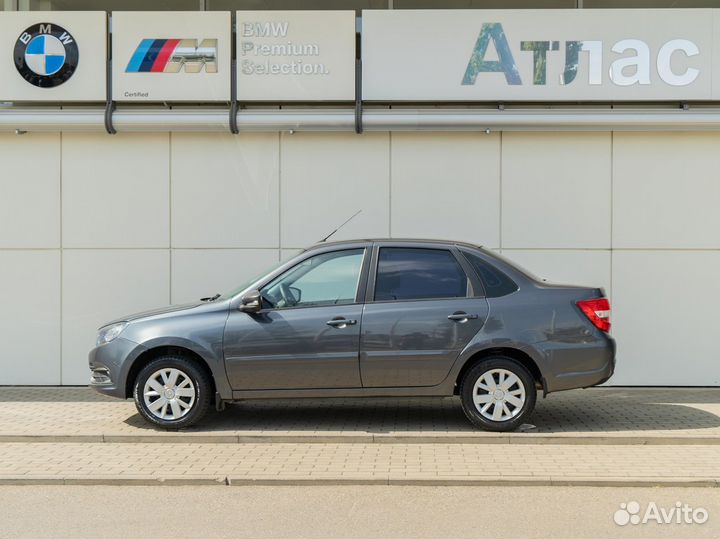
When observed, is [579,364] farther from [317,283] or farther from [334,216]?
[334,216]

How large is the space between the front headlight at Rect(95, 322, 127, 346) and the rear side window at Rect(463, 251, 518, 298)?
3.37m

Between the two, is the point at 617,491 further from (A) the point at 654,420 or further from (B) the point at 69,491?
(B) the point at 69,491

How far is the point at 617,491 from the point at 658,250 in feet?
17.0

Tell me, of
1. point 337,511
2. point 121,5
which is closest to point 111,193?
point 121,5

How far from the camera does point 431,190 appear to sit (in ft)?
35.8

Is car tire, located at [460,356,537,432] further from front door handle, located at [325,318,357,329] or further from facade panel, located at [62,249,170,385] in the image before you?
facade panel, located at [62,249,170,385]

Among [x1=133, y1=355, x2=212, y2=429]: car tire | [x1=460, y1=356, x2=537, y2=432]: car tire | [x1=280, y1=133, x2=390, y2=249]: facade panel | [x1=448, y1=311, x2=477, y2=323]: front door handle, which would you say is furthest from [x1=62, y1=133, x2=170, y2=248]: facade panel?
[x1=460, y1=356, x2=537, y2=432]: car tire

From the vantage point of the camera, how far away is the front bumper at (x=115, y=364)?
316 inches

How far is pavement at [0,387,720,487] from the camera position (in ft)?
21.8

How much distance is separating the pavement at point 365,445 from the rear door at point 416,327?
1.89ft

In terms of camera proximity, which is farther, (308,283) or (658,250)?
(658,250)

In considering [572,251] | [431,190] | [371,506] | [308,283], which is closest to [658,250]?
[572,251]

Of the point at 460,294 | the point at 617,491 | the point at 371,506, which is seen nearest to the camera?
the point at 371,506

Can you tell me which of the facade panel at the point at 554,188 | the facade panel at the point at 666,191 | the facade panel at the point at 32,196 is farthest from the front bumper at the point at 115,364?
the facade panel at the point at 666,191
